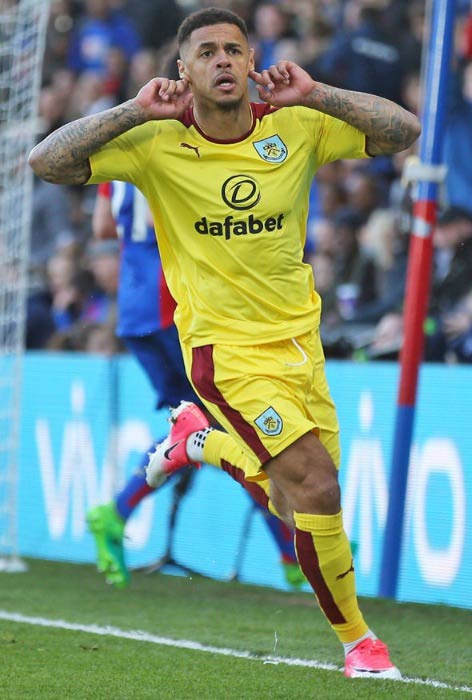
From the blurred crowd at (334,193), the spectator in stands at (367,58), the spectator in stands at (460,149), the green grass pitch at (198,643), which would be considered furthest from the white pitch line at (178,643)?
the spectator in stands at (367,58)

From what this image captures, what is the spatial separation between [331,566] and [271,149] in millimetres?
1550

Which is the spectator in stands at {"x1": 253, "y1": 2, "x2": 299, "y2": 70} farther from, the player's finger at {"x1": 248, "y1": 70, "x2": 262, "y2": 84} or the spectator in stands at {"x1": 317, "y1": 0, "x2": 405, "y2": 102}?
the player's finger at {"x1": 248, "y1": 70, "x2": 262, "y2": 84}

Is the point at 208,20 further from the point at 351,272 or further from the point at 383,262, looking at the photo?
the point at 351,272

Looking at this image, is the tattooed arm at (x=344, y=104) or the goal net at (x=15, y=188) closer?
the tattooed arm at (x=344, y=104)

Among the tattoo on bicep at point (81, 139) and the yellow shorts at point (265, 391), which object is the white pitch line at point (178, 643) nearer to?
the yellow shorts at point (265, 391)

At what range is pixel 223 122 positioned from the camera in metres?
5.24

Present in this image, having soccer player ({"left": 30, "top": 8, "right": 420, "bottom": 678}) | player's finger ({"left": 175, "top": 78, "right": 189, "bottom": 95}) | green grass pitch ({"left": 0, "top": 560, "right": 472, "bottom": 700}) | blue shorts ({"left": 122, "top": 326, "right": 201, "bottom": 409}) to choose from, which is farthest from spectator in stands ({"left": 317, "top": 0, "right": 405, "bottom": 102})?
player's finger ({"left": 175, "top": 78, "right": 189, "bottom": 95})

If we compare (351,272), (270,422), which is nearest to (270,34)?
(351,272)

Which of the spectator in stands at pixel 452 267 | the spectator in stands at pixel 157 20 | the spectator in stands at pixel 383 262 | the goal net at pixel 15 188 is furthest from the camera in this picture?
the spectator in stands at pixel 157 20

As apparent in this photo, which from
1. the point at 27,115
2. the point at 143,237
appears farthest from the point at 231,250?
the point at 27,115

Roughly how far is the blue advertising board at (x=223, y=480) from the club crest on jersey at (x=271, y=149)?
2782 millimetres

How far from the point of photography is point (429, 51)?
25.2 ft

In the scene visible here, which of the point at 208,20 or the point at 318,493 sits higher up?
the point at 208,20

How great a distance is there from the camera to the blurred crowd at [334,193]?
9461 millimetres
